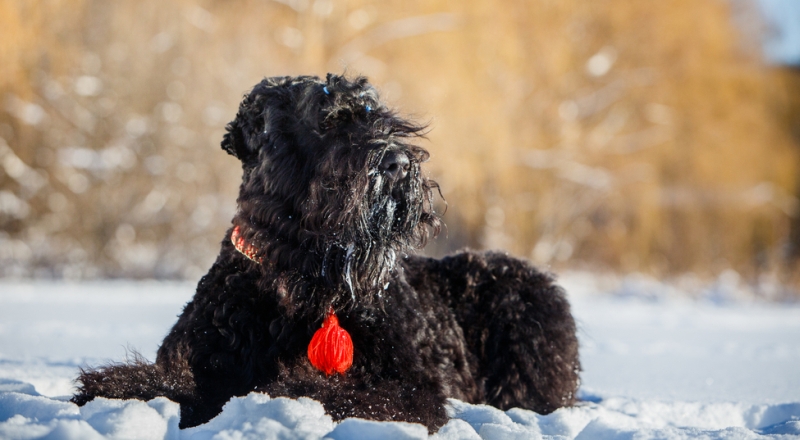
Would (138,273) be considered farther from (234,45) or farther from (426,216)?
(426,216)

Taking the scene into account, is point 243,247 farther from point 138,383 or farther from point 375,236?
point 138,383

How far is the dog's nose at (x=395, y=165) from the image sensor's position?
2.43 m

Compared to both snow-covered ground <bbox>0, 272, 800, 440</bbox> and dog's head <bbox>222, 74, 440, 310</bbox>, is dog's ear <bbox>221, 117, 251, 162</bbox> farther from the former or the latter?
snow-covered ground <bbox>0, 272, 800, 440</bbox>

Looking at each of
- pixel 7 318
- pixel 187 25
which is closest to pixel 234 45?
pixel 187 25

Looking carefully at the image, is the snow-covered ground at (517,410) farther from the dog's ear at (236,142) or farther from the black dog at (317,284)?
the dog's ear at (236,142)

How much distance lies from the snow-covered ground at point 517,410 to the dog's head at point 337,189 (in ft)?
2.30

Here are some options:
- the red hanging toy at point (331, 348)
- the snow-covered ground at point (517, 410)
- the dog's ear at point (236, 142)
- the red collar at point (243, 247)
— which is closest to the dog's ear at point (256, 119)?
the dog's ear at point (236, 142)

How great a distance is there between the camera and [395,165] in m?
2.45

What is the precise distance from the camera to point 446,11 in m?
12.2

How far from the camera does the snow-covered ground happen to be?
6.23 feet

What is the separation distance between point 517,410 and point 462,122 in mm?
9405

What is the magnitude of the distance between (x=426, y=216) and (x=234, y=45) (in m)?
9.41

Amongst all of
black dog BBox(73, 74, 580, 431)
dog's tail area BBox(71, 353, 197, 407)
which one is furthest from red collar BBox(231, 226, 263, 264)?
dog's tail area BBox(71, 353, 197, 407)

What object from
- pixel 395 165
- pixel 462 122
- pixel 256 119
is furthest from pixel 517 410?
pixel 462 122
